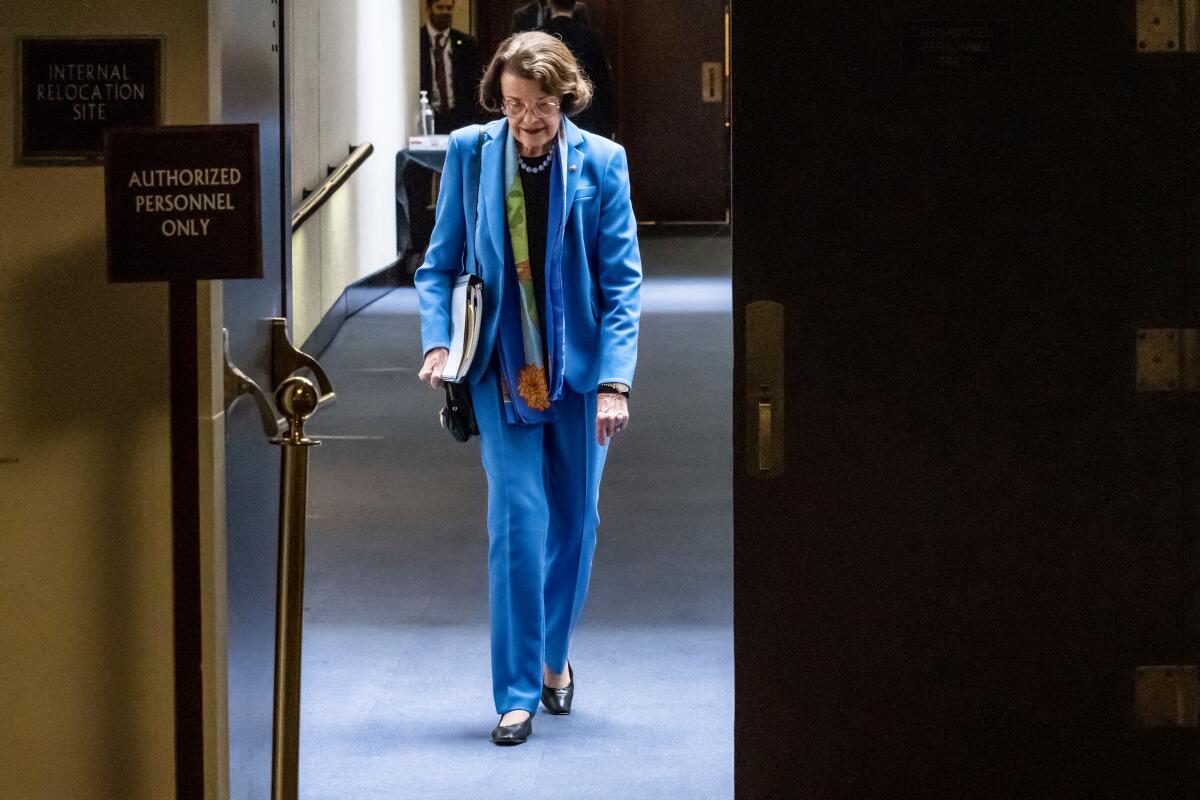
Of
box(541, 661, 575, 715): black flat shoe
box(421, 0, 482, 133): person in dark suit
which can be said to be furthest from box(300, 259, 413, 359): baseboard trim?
box(541, 661, 575, 715): black flat shoe

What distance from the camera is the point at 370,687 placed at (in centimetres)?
444

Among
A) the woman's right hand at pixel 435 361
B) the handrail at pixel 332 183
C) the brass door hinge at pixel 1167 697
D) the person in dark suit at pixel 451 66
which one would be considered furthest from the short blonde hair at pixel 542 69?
the person in dark suit at pixel 451 66

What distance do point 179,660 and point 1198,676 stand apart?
176cm

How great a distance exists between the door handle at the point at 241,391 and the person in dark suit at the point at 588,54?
9273mm

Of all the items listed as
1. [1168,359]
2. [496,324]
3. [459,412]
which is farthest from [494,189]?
[1168,359]

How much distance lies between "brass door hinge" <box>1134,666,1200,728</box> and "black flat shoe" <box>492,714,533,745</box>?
143 centimetres

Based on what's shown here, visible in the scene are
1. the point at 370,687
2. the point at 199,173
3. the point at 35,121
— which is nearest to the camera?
the point at 199,173

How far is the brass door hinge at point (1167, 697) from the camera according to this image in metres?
3.06

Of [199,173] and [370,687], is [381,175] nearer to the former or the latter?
[370,687]

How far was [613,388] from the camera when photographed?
12.6 feet

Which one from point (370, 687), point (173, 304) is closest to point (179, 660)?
point (173, 304)

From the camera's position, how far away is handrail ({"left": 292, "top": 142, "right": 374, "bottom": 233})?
876 centimetres

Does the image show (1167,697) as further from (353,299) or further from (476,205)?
(353,299)

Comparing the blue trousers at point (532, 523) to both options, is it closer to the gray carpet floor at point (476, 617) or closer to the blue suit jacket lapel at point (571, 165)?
the gray carpet floor at point (476, 617)
